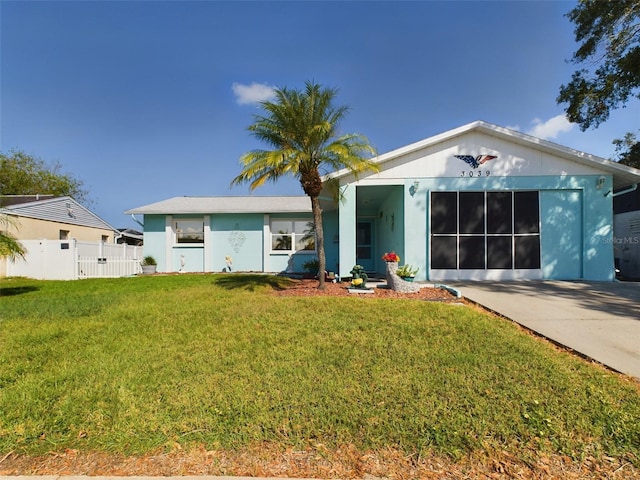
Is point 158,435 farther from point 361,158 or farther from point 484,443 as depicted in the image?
point 361,158

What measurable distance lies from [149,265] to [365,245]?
35.8ft

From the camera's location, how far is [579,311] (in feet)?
19.8

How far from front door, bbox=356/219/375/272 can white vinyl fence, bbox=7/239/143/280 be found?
1203 centimetres

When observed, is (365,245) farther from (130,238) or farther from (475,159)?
(130,238)

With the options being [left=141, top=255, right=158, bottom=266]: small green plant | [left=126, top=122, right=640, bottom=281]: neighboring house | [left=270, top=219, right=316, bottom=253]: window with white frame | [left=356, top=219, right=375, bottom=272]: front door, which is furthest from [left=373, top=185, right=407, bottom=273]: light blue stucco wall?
[left=141, top=255, right=158, bottom=266]: small green plant

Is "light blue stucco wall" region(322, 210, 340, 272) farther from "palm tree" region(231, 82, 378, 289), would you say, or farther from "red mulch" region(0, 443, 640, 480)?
"red mulch" region(0, 443, 640, 480)

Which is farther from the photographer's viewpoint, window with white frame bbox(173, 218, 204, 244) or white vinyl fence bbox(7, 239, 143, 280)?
window with white frame bbox(173, 218, 204, 244)

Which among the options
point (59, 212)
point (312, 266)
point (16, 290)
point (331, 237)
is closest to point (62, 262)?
point (16, 290)

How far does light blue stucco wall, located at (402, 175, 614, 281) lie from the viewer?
9906mm

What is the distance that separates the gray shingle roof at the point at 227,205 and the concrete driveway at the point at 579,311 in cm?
891

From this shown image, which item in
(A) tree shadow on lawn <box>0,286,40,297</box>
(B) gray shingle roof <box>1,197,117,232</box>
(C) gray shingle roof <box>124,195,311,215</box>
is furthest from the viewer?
(B) gray shingle roof <box>1,197,117,232</box>

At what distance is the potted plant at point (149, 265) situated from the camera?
14687mm

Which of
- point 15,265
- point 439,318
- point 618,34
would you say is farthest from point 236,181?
point 618,34

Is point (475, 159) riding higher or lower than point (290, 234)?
higher
